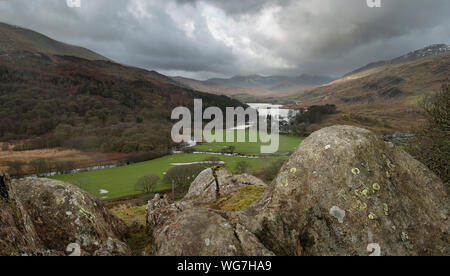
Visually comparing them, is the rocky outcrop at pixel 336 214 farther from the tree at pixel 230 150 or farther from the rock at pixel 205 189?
the tree at pixel 230 150

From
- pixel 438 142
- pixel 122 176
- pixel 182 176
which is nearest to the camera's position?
pixel 438 142

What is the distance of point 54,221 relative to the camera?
8.78 metres

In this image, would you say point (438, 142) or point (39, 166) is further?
point (39, 166)

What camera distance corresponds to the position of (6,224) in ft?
20.7

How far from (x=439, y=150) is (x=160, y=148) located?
475 feet

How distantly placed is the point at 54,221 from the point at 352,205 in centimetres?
1145

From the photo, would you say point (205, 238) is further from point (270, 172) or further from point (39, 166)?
point (39, 166)

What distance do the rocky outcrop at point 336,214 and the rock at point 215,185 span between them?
383 inches

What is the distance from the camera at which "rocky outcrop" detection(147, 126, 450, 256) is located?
23.8ft

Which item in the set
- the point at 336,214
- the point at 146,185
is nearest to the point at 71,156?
the point at 146,185

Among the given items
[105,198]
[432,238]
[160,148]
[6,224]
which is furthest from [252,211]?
[160,148]

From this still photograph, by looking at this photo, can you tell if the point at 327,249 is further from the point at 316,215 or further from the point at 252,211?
the point at 252,211
